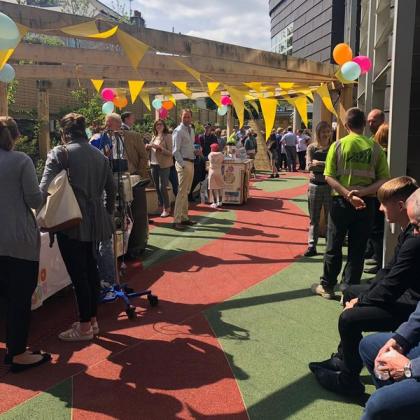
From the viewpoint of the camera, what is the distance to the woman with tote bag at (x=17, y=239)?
3.08 meters

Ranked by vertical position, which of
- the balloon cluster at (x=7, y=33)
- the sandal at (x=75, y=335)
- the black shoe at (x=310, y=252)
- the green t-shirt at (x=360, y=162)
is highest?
the balloon cluster at (x=7, y=33)

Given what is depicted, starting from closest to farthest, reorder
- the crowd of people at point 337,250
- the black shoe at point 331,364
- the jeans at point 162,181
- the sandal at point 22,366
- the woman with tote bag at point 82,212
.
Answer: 1. the crowd of people at point 337,250
2. the black shoe at point 331,364
3. the sandal at point 22,366
4. the woman with tote bag at point 82,212
5. the jeans at point 162,181

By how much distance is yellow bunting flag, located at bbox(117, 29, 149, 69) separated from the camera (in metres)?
4.63

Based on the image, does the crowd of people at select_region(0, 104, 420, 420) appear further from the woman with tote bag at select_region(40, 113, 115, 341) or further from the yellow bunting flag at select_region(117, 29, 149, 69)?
the yellow bunting flag at select_region(117, 29, 149, 69)

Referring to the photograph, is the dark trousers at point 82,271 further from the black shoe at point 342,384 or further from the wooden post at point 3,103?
the wooden post at point 3,103

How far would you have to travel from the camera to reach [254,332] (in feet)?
12.6

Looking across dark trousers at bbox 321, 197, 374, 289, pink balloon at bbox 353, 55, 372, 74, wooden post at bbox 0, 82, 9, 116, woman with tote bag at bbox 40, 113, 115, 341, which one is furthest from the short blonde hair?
wooden post at bbox 0, 82, 9, 116

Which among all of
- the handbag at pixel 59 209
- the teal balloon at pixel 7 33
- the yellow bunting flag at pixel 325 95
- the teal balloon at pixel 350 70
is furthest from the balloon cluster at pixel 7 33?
the yellow bunting flag at pixel 325 95

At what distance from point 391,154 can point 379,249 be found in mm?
1535

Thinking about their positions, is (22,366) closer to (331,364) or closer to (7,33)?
(331,364)

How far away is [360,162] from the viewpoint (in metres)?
4.21

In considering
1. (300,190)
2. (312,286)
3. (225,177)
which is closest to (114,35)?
(312,286)

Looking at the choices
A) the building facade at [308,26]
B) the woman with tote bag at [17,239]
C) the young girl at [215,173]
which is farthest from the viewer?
the building facade at [308,26]

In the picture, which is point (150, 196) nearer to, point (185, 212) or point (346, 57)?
point (185, 212)
